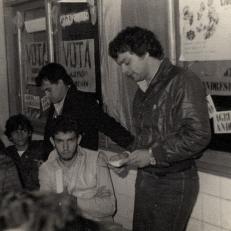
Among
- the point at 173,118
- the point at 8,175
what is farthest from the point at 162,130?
the point at 8,175

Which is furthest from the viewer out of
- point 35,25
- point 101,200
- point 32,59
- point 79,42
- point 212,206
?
point 32,59

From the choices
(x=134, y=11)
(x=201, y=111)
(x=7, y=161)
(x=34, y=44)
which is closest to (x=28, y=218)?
(x=201, y=111)

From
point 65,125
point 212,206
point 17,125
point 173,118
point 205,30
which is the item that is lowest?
point 212,206

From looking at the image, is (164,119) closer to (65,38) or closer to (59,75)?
(59,75)

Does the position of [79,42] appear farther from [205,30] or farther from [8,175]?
[205,30]

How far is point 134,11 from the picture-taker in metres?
4.21

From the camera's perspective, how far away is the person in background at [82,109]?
401cm

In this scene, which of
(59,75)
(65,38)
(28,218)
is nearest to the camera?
(28,218)

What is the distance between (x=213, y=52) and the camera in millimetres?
3451

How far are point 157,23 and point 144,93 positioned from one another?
1.08 m

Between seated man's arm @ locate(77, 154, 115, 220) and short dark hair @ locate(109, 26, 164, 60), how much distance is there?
109 centimetres

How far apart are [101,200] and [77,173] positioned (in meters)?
0.27

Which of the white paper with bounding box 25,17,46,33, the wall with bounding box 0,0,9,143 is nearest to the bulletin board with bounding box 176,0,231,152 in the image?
the white paper with bounding box 25,17,46,33

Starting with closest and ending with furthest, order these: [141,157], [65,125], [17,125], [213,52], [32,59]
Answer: [141,157], [213,52], [65,125], [17,125], [32,59]
